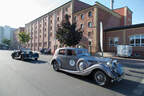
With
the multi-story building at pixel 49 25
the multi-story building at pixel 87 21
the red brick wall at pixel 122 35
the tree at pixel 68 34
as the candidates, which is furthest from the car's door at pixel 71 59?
the multi-story building at pixel 49 25

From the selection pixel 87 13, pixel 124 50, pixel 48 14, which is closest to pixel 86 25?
pixel 87 13

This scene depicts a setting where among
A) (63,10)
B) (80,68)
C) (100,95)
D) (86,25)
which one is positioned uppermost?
(63,10)

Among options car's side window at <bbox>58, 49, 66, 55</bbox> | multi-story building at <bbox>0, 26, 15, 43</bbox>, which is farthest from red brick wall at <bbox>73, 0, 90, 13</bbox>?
multi-story building at <bbox>0, 26, 15, 43</bbox>

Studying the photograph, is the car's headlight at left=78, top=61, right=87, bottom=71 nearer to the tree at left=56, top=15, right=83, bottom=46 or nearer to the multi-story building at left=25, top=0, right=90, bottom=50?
the tree at left=56, top=15, right=83, bottom=46

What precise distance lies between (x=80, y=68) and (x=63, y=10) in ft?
96.8

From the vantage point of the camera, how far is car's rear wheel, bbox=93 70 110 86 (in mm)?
4261

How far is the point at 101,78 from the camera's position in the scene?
177 inches

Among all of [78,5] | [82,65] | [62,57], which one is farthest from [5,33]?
[82,65]

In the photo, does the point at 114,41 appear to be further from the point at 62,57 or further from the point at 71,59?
the point at 71,59

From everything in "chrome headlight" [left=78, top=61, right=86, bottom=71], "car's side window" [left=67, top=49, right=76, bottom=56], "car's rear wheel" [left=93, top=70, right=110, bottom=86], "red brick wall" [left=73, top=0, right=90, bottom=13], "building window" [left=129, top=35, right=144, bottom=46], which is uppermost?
"red brick wall" [left=73, top=0, right=90, bottom=13]

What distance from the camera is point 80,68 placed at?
5285 mm

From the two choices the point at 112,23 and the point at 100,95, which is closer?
the point at 100,95

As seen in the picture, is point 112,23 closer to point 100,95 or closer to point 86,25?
point 86,25

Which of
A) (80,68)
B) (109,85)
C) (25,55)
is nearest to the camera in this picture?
(109,85)
